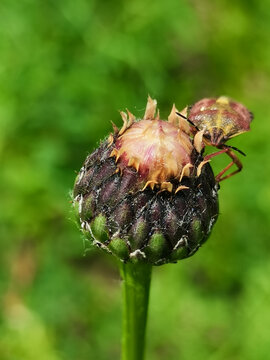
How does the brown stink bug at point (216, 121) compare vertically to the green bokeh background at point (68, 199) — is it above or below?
below

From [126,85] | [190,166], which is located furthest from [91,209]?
[126,85]

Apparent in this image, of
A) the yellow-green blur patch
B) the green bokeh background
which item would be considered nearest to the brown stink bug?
the yellow-green blur patch

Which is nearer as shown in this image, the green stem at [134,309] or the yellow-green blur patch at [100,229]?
the yellow-green blur patch at [100,229]

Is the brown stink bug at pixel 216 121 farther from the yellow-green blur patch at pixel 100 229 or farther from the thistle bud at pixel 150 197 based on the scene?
the yellow-green blur patch at pixel 100 229

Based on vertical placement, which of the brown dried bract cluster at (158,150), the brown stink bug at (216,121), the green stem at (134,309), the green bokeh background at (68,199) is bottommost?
the green stem at (134,309)

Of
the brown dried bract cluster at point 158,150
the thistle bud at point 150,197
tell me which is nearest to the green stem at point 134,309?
the thistle bud at point 150,197

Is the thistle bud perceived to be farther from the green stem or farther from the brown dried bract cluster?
the green stem
